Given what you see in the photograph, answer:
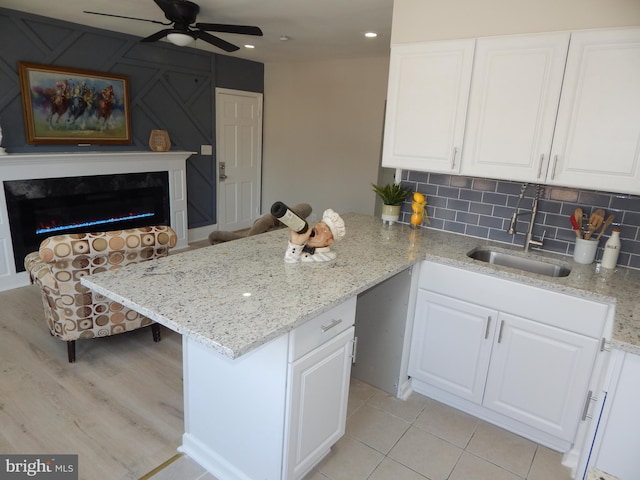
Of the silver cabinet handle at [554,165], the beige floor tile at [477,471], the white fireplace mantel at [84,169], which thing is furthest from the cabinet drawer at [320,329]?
the white fireplace mantel at [84,169]

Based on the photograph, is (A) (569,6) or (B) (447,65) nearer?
(A) (569,6)

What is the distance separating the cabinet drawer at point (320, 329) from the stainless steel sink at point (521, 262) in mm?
1028

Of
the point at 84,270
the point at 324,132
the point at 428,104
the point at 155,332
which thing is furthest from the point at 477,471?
the point at 324,132

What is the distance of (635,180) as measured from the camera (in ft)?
6.61

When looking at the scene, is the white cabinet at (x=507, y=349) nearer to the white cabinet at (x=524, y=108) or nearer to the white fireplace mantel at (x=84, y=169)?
the white cabinet at (x=524, y=108)

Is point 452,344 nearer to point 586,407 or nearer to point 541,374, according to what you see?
point 541,374

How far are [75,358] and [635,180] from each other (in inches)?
138

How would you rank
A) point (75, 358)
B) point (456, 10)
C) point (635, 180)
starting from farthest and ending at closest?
point (75, 358), point (456, 10), point (635, 180)

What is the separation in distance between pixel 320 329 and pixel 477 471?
3.83 feet

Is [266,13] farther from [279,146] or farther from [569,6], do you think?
[279,146]

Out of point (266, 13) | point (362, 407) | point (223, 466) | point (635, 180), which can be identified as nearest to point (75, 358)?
point (223, 466)

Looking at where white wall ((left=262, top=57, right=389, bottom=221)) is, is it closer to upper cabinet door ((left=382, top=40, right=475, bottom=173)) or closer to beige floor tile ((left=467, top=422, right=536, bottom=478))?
upper cabinet door ((left=382, top=40, right=475, bottom=173))

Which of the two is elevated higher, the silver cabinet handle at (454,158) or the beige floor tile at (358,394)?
the silver cabinet handle at (454,158)

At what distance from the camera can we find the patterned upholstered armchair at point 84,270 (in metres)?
2.48
